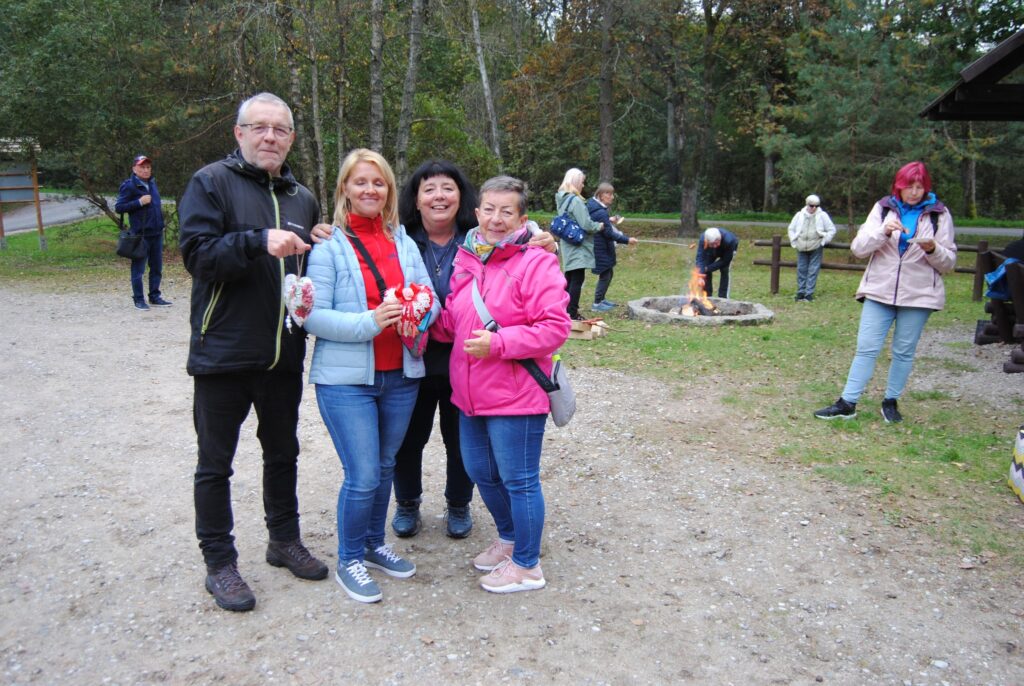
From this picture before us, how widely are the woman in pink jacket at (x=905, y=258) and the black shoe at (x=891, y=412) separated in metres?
0.43

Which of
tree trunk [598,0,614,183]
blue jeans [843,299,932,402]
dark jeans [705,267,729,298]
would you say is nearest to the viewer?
blue jeans [843,299,932,402]

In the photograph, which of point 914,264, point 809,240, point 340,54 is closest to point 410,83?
point 340,54

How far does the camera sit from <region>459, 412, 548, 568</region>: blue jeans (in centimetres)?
330

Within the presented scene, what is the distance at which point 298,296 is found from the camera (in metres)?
3.02

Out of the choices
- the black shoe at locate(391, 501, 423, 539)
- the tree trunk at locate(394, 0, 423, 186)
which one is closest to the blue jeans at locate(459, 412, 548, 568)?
the black shoe at locate(391, 501, 423, 539)

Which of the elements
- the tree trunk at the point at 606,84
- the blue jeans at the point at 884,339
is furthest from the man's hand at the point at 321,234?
the tree trunk at the point at 606,84

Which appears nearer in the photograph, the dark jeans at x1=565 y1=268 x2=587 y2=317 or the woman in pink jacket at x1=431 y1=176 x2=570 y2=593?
the woman in pink jacket at x1=431 y1=176 x2=570 y2=593

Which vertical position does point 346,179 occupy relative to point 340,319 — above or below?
above

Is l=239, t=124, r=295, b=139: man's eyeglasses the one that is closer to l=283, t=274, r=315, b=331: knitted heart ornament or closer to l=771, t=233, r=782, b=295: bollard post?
l=283, t=274, r=315, b=331: knitted heart ornament

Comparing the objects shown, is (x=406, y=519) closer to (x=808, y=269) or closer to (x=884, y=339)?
(x=884, y=339)

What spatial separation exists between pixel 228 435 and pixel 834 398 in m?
5.22

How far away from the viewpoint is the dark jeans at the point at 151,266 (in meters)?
10.6

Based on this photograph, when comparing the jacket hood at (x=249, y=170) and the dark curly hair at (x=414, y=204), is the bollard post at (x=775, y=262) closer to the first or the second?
the dark curly hair at (x=414, y=204)

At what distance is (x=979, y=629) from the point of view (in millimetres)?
3283
